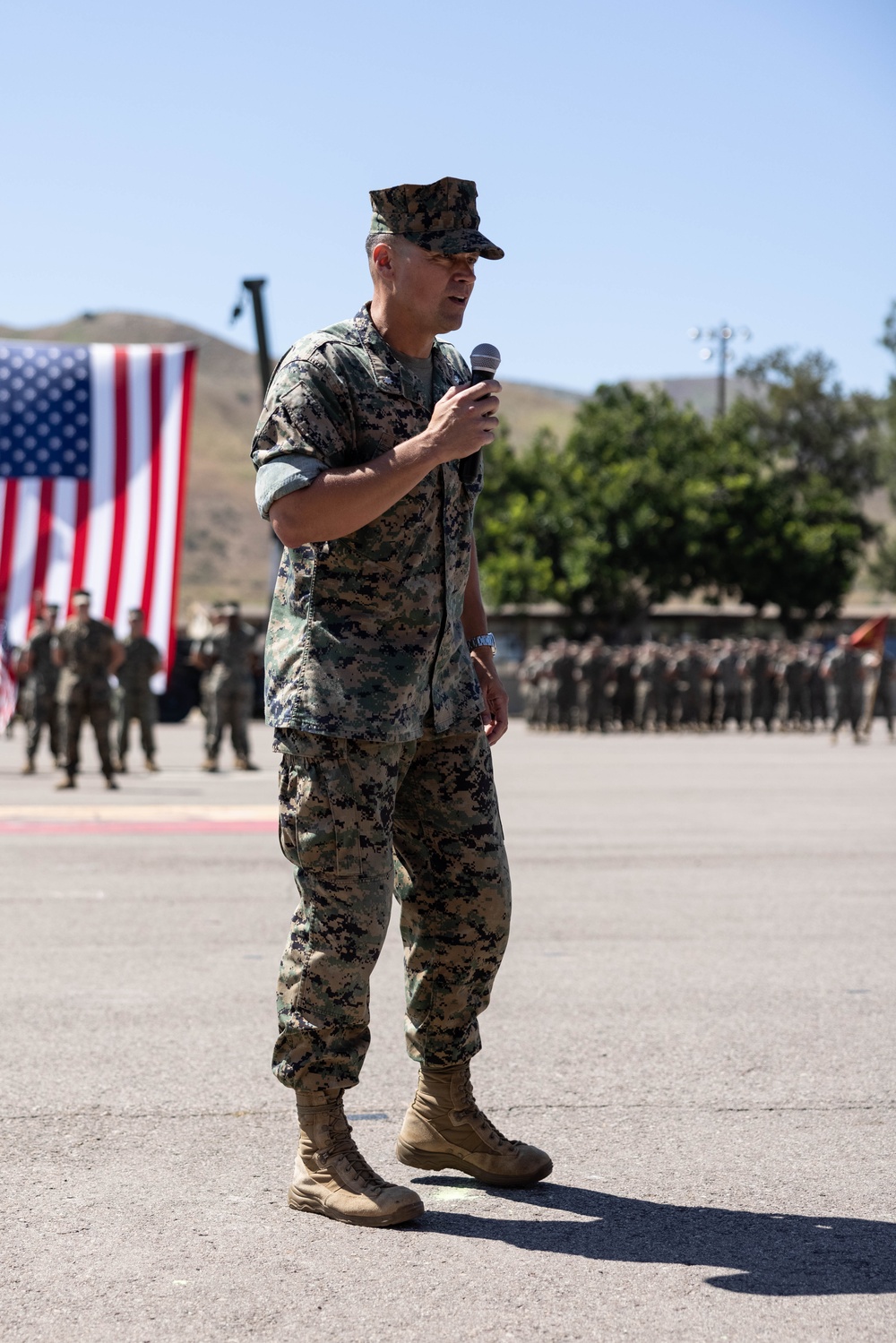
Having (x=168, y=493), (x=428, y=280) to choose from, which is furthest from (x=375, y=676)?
(x=168, y=493)

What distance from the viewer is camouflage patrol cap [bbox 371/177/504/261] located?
3.60 meters

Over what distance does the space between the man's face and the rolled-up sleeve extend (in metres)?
0.23

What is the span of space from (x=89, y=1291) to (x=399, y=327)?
2.04 metres

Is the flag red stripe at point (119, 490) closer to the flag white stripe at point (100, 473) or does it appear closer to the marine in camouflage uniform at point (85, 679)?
the flag white stripe at point (100, 473)

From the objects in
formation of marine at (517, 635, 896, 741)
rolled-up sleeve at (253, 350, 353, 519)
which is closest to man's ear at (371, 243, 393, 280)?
rolled-up sleeve at (253, 350, 353, 519)

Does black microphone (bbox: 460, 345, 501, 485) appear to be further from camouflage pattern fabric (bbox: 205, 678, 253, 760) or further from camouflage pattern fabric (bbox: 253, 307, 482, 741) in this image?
camouflage pattern fabric (bbox: 205, 678, 253, 760)

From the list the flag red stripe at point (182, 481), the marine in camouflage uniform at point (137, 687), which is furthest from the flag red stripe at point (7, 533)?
the marine in camouflage uniform at point (137, 687)

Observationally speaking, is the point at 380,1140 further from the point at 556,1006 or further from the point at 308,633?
the point at 556,1006

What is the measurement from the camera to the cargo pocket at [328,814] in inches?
142

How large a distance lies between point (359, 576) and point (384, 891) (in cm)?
67

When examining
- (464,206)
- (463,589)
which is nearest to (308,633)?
(463,589)

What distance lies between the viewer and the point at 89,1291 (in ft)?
10.4

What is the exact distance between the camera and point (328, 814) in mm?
3602

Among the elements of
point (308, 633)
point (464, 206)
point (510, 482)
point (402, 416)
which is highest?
point (510, 482)
